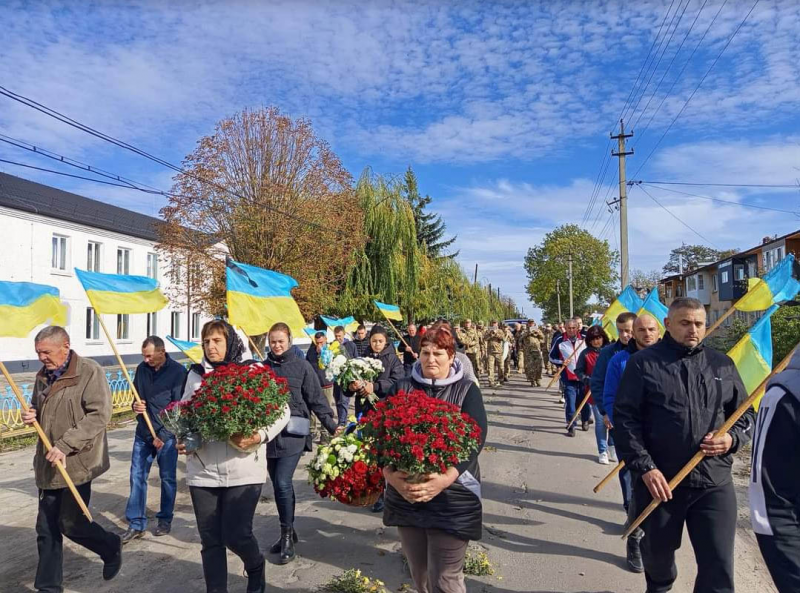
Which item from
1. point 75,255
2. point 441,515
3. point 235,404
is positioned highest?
point 75,255

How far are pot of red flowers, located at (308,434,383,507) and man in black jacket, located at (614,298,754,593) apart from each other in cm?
155

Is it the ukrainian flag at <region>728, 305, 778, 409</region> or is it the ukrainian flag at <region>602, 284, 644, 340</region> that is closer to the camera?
the ukrainian flag at <region>728, 305, 778, 409</region>

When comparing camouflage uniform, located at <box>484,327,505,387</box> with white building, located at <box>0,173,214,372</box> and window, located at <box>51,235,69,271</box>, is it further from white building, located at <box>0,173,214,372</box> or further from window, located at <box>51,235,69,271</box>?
window, located at <box>51,235,69,271</box>

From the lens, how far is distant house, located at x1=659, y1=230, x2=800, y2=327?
35.6m

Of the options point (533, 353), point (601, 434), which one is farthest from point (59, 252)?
point (601, 434)

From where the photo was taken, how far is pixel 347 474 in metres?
3.91

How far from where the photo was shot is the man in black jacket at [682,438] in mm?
3365

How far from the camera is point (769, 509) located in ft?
8.10

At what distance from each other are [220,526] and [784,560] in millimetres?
3096

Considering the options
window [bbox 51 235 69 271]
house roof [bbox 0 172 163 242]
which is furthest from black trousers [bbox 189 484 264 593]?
window [bbox 51 235 69 271]

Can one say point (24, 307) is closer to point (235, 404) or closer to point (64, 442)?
point (64, 442)

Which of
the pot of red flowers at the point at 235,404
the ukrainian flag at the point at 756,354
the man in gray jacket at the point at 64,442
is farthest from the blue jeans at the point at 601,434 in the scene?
the man in gray jacket at the point at 64,442

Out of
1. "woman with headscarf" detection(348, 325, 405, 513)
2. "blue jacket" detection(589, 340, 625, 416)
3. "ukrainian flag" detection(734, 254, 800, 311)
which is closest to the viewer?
"blue jacket" detection(589, 340, 625, 416)

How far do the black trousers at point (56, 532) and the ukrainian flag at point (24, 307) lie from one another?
2.11 metres
